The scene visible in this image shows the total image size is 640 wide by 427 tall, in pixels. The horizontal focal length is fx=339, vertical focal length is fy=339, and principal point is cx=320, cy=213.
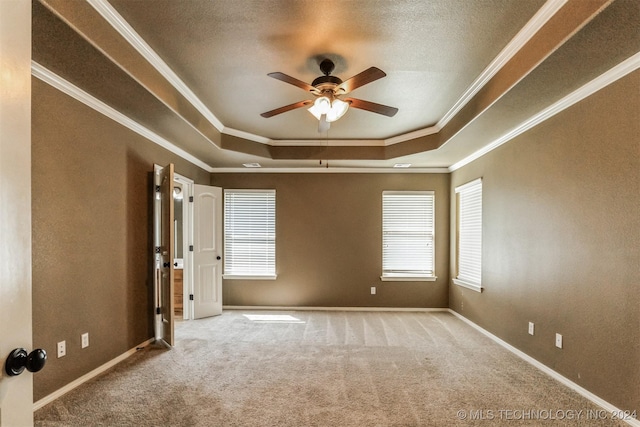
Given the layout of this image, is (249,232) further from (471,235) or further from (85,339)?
(471,235)

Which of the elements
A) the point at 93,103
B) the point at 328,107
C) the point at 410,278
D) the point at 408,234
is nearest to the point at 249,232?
the point at 408,234

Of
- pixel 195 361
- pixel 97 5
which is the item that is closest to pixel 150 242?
pixel 195 361

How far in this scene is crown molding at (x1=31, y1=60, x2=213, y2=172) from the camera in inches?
96.5

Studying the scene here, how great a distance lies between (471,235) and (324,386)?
3.26m

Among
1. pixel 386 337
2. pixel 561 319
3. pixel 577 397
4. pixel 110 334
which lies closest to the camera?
pixel 577 397

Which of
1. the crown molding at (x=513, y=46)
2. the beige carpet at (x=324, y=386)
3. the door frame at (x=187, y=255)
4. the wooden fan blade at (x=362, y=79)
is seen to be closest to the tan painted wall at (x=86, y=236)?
the beige carpet at (x=324, y=386)

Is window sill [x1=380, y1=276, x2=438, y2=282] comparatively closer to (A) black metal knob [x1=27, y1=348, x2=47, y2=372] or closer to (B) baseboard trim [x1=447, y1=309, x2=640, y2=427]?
(B) baseboard trim [x1=447, y1=309, x2=640, y2=427]

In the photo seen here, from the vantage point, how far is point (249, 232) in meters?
5.94

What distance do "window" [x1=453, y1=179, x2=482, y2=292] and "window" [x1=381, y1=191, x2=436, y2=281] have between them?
0.50 m

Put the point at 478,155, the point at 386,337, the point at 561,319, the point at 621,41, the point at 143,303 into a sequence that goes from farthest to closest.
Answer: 1. the point at 478,155
2. the point at 386,337
3. the point at 143,303
4. the point at 561,319
5. the point at 621,41

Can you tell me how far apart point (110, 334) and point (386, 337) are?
9.98 feet

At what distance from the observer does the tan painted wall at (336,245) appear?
5.79 meters

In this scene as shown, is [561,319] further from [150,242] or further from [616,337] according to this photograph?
[150,242]

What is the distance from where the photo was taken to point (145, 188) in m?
3.87
